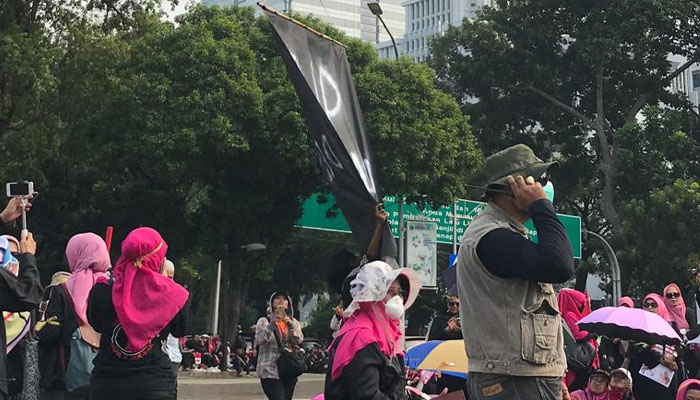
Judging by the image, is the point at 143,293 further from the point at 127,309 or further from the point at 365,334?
the point at 365,334

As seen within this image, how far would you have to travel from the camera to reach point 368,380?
17.7ft

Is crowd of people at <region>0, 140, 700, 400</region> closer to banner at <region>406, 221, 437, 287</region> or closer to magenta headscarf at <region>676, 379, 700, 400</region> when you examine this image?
magenta headscarf at <region>676, 379, 700, 400</region>

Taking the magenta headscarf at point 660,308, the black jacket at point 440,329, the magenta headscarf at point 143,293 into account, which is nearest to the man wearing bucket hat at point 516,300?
the magenta headscarf at point 143,293

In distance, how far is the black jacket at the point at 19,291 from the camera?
19.5 feet

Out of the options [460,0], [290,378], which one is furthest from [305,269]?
[460,0]

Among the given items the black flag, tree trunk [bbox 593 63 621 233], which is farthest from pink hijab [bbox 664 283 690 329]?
tree trunk [bbox 593 63 621 233]

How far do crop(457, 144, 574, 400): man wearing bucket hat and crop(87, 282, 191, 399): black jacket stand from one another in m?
2.31

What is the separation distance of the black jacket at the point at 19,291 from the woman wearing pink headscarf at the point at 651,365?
19.0 ft

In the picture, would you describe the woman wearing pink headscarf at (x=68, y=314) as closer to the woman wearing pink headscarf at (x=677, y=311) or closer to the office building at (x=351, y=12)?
the woman wearing pink headscarf at (x=677, y=311)

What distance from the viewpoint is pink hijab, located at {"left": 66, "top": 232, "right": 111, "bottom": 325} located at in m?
7.67

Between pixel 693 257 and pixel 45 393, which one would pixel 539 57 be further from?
pixel 45 393

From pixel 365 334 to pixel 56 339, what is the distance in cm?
305

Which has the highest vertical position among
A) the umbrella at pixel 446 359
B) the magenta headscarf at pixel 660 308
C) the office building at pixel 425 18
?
the office building at pixel 425 18

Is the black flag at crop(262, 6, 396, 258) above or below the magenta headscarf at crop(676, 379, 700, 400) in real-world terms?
above
